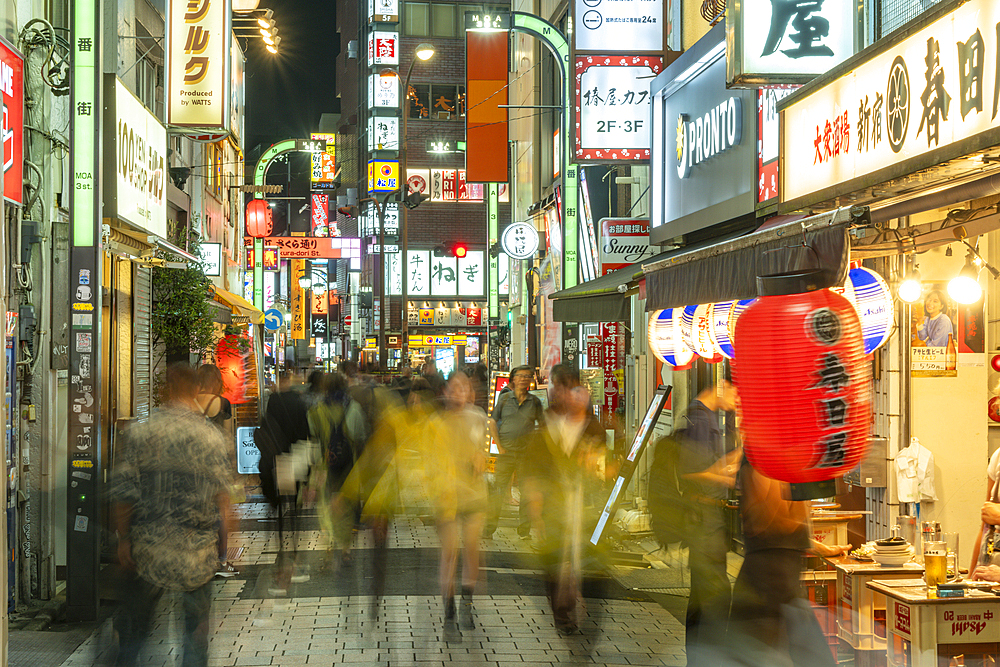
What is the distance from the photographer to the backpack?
6.89 meters

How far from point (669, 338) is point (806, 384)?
5731 millimetres

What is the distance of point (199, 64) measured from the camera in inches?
540

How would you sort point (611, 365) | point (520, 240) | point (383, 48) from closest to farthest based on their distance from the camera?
point (611, 365) → point (520, 240) → point (383, 48)

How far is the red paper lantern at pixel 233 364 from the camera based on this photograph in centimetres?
1903

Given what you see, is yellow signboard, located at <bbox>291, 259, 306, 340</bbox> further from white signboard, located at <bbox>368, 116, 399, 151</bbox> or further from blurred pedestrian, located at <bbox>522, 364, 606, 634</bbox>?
blurred pedestrian, located at <bbox>522, 364, 606, 634</bbox>

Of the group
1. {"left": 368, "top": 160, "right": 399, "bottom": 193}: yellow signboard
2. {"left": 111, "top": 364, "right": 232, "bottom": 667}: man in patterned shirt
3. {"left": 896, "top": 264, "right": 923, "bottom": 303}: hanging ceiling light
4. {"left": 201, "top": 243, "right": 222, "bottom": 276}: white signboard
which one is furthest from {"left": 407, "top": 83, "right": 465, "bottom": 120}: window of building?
{"left": 111, "top": 364, "right": 232, "bottom": 667}: man in patterned shirt

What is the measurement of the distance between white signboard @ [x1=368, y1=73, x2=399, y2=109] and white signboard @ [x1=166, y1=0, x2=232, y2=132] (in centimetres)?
3549

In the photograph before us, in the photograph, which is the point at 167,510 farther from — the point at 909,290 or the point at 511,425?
the point at 511,425

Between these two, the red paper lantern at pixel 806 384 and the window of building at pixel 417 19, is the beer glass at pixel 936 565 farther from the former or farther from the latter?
the window of building at pixel 417 19

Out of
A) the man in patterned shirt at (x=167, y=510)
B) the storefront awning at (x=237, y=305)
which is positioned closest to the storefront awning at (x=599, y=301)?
the man in patterned shirt at (x=167, y=510)

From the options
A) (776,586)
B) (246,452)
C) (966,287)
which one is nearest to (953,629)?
(776,586)

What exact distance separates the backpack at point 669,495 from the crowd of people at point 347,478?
1.22 meters

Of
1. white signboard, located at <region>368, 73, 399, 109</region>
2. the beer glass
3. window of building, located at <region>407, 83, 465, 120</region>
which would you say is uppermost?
window of building, located at <region>407, 83, 465, 120</region>

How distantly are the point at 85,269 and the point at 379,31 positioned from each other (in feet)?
142
